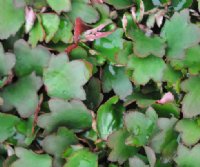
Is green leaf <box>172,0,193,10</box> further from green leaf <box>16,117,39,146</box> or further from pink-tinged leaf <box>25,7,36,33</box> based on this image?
green leaf <box>16,117,39,146</box>

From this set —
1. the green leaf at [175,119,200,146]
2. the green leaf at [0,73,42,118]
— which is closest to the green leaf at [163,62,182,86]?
the green leaf at [175,119,200,146]

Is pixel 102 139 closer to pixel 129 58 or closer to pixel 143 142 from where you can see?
pixel 143 142

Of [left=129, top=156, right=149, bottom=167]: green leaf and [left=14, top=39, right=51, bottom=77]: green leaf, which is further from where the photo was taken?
[left=14, top=39, right=51, bottom=77]: green leaf

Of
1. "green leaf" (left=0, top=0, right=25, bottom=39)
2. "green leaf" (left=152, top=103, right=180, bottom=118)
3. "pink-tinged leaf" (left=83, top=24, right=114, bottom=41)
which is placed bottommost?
"green leaf" (left=152, top=103, right=180, bottom=118)

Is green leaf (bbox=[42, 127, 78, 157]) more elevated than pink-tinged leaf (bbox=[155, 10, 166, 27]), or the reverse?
pink-tinged leaf (bbox=[155, 10, 166, 27])

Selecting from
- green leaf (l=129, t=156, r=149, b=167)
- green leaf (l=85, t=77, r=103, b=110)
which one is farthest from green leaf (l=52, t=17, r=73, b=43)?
green leaf (l=129, t=156, r=149, b=167)

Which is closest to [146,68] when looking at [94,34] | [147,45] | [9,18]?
[147,45]

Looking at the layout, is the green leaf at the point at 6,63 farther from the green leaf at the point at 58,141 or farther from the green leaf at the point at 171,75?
the green leaf at the point at 171,75

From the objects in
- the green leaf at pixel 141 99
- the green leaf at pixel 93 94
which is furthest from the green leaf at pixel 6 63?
the green leaf at pixel 141 99
